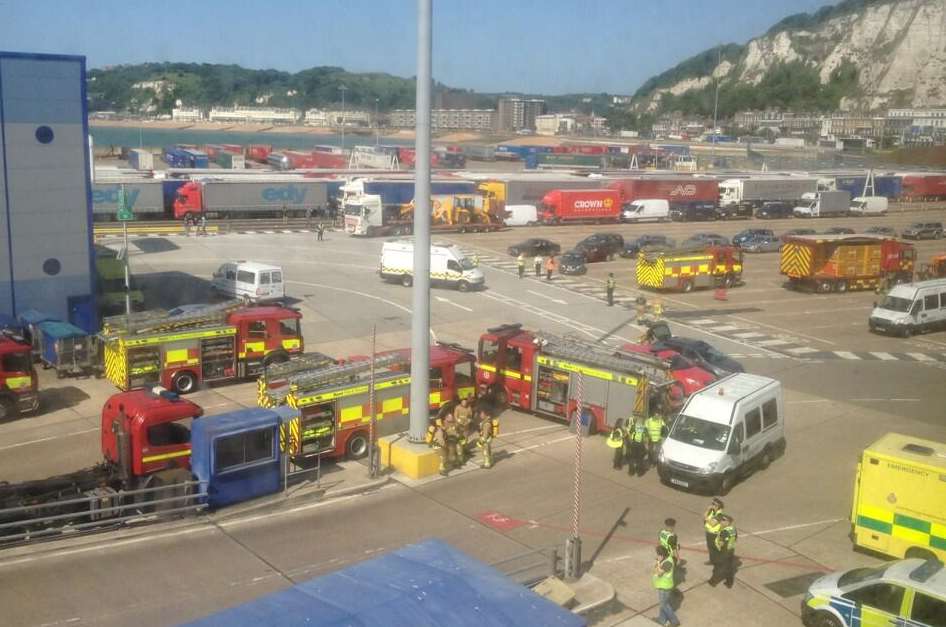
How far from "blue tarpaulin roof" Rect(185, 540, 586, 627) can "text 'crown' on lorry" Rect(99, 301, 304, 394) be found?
12.9 meters

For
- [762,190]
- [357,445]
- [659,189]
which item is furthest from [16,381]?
[762,190]

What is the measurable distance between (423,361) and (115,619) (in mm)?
6314

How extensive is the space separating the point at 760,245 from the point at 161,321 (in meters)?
33.4

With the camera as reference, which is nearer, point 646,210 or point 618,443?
point 618,443

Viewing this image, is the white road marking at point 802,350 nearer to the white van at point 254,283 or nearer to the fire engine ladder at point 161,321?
the fire engine ladder at point 161,321

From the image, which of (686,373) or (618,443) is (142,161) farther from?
(618,443)

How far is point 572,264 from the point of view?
36.3 meters

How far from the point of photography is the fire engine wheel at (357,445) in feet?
49.0

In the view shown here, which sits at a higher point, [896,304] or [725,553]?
[896,304]

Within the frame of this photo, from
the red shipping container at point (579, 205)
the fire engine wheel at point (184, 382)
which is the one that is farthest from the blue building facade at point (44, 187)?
the red shipping container at point (579, 205)

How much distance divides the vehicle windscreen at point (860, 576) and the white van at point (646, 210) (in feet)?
153

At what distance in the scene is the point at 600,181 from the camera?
193ft

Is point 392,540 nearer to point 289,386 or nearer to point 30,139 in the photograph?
point 289,386

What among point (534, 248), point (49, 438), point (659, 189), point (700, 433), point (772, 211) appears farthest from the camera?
point (772, 211)
